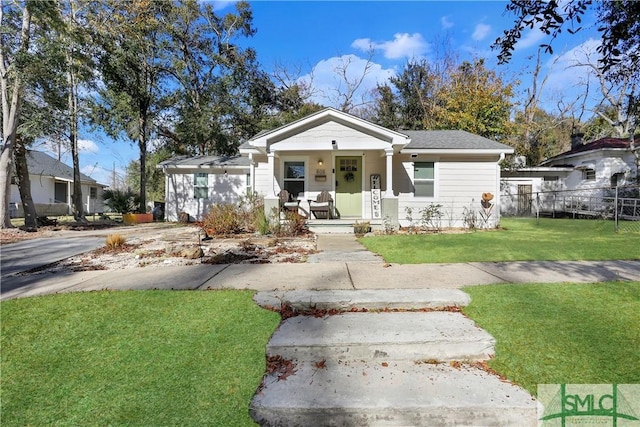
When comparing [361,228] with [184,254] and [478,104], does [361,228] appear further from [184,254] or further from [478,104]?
[478,104]

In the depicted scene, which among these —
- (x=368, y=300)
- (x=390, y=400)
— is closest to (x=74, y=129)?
(x=368, y=300)

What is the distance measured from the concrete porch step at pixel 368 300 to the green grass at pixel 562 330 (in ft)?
0.91

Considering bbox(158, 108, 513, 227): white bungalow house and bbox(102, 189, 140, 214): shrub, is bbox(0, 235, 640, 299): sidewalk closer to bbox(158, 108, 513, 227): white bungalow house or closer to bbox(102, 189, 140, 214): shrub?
bbox(158, 108, 513, 227): white bungalow house

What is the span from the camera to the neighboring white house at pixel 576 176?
59.0ft

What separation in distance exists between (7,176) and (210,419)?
14436 mm

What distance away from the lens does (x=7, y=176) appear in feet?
38.9

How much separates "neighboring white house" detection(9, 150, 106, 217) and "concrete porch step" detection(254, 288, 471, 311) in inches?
A: 879

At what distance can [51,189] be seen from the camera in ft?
81.4

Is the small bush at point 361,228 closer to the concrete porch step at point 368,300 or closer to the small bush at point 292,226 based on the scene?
the small bush at point 292,226

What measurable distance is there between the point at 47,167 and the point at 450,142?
27.7m

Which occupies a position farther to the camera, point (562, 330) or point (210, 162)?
point (210, 162)

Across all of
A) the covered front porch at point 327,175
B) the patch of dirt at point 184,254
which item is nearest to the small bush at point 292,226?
the patch of dirt at point 184,254

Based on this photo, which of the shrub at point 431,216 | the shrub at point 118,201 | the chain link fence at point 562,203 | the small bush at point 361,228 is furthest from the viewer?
the shrub at point 118,201

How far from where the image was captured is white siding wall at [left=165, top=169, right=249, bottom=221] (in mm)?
16703
